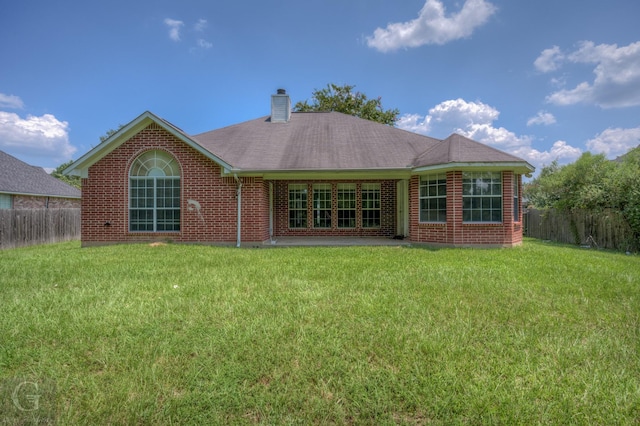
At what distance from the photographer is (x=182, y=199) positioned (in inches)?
463

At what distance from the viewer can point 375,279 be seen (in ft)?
20.9

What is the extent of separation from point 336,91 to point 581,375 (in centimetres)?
2813

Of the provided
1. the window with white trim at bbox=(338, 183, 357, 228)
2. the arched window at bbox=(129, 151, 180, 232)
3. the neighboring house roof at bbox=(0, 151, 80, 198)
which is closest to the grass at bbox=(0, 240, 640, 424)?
the arched window at bbox=(129, 151, 180, 232)

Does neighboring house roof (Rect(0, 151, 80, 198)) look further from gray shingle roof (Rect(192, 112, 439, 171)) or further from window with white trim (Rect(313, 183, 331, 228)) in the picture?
window with white trim (Rect(313, 183, 331, 228))

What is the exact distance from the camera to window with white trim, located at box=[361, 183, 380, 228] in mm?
14617

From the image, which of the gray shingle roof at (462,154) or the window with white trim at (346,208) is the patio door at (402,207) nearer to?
the gray shingle roof at (462,154)

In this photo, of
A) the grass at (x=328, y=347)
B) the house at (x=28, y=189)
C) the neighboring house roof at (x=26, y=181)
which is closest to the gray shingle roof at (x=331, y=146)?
the grass at (x=328, y=347)

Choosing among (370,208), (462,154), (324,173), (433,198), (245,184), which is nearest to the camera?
(462,154)

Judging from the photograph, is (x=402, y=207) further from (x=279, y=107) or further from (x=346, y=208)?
(x=279, y=107)

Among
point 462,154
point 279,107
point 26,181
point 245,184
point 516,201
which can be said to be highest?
point 279,107

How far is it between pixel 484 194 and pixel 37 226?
59.0 ft

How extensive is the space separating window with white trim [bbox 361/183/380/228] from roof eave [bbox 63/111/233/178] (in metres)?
6.01

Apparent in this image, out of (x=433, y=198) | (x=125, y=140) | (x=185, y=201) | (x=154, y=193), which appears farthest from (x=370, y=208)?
(x=125, y=140)

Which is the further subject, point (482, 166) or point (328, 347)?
point (482, 166)
